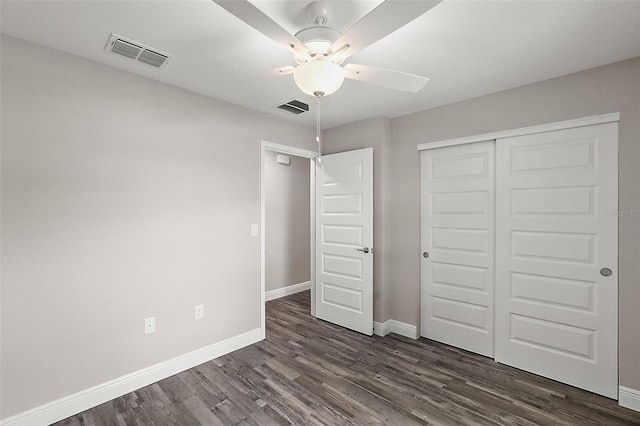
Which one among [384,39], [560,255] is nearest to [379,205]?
[560,255]

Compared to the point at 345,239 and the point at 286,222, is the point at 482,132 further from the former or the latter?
the point at 286,222

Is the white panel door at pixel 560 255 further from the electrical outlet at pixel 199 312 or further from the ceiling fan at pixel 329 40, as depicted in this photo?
the electrical outlet at pixel 199 312

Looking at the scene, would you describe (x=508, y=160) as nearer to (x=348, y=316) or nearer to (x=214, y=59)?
(x=348, y=316)

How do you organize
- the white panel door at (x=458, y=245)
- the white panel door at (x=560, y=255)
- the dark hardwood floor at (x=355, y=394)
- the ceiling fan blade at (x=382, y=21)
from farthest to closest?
the white panel door at (x=458, y=245) < the white panel door at (x=560, y=255) < the dark hardwood floor at (x=355, y=394) < the ceiling fan blade at (x=382, y=21)

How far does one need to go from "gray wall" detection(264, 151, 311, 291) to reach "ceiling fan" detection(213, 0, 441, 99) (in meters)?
3.28

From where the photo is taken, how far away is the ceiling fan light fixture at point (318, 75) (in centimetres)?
152

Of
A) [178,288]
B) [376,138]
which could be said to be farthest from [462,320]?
[178,288]

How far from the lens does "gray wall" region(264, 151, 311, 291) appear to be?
4863 mm

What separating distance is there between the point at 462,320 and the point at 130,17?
3605 mm

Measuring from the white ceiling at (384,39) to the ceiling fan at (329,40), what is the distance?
118 millimetres

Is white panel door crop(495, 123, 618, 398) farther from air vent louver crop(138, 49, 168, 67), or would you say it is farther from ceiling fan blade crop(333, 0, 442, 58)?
air vent louver crop(138, 49, 168, 67)

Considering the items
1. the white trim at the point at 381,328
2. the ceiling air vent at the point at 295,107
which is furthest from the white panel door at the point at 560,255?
the ceiling air vent at the point at 295,107

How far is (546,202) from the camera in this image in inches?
99.7

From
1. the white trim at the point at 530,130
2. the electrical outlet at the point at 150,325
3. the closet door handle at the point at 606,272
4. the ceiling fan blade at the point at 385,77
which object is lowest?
the electrical outlet at the point at 150,325
